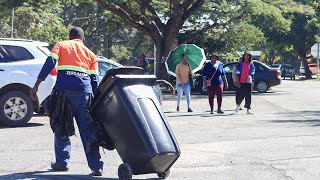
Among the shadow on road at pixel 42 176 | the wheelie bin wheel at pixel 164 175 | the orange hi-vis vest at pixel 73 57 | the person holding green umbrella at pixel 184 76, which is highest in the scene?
the orange hi-vis vest at pixel 73 57

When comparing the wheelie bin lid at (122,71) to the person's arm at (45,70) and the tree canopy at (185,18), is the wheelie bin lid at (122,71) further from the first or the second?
the tree canopy at (185,18)

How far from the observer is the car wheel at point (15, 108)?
43.0 feet

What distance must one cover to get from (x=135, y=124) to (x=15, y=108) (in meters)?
6.49

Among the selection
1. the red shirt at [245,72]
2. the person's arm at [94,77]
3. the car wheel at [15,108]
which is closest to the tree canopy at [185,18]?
the red shirt at [245,72]

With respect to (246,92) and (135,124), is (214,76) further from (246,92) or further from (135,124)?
(135,124)

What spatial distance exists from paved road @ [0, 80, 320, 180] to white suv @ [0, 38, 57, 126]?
34 centimetres

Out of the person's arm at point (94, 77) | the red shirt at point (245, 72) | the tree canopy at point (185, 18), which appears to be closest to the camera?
the person's arm at point (94, 77)

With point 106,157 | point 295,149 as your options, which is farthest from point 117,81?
point 295,149

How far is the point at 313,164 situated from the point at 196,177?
187 cm

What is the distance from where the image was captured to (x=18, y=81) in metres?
13.2

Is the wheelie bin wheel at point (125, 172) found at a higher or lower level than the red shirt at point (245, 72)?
lower

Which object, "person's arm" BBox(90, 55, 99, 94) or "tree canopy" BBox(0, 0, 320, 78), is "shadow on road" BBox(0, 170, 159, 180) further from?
"tree canopy" BBox(0, 0, 320, 78)

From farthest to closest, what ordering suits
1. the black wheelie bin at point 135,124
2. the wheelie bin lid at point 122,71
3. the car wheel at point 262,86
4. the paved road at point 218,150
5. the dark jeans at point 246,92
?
the car wheel at point 262,86, the dark jeans at point 246,92, the paved road at point 218,150, the wheelie bin lid at point 122,71, the black wheelie bin at point 135,124

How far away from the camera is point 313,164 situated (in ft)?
29.3
